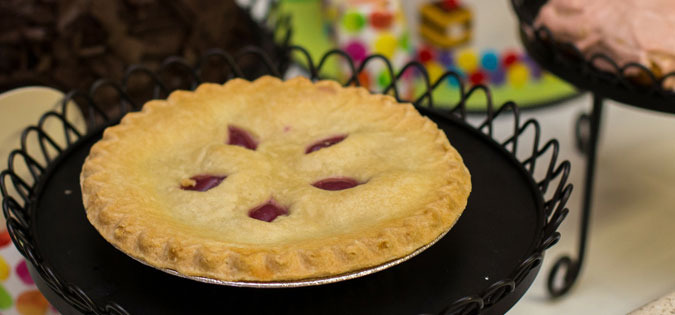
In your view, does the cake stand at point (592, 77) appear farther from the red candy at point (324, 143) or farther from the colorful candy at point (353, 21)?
the colorful candy at point (353, 21)

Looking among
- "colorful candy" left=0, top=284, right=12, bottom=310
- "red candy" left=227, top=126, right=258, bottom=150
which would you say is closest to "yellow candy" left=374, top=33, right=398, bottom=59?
"red candy" left=227, top=126, right=258, bottom=150

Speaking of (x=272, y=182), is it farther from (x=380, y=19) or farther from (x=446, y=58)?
(x=446, y=58)

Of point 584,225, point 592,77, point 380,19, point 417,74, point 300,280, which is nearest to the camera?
point 300,280

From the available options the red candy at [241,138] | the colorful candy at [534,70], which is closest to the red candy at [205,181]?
the red candy at [241,138]

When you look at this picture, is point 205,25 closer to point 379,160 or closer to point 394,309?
point 379,160

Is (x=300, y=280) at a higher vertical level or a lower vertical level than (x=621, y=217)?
higher

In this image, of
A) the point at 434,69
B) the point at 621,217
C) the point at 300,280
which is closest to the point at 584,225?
the point at 621,217
